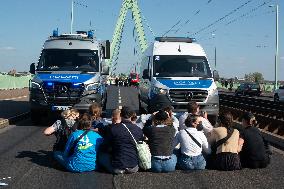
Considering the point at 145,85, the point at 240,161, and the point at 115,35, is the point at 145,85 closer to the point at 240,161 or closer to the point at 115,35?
the point at 240,161

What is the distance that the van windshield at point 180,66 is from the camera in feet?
54.8

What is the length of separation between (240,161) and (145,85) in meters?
8.94

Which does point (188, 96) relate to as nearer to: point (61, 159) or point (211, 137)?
point (211, 137)

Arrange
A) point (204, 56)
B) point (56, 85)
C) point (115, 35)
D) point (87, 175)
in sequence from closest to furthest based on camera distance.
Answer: point (87, 175) → point (56, 85) → point (204, 56) → point (115, 35)

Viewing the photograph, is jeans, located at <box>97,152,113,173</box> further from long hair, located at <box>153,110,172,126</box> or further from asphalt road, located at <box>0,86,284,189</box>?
long hair, located at <box>153,110,172,126</box>

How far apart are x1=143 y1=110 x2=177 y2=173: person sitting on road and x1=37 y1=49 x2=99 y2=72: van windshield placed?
7805 millimetres

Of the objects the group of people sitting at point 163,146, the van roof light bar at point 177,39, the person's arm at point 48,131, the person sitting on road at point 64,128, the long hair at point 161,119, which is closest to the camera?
the group of people sitting at point 163,146

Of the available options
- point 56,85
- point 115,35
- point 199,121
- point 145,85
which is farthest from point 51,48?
point 115,35

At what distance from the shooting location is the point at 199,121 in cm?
1005

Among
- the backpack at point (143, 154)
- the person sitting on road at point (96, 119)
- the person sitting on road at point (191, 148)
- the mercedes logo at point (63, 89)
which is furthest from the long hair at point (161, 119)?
the mercedes logo at point (63, 89)

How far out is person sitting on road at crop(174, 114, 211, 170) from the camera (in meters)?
9.10

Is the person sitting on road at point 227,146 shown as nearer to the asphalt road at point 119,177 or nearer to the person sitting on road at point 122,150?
the asphalt road at point 119,177

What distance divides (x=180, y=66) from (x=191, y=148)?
26.4 ft

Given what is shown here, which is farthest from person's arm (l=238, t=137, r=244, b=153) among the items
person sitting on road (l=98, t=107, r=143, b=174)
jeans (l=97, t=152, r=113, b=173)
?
jeans (l=97, t=152, r=113, b=173)
